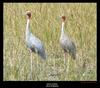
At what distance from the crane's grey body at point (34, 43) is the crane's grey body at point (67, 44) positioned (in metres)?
0.21

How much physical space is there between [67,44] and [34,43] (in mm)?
327

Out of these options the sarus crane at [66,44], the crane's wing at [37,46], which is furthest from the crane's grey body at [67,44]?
the crane's wing at [37,46]

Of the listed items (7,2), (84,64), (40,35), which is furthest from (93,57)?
(7,2)

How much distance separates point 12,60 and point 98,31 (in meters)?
0.89

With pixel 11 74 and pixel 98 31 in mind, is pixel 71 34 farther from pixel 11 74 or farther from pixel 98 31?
pixel 11 74

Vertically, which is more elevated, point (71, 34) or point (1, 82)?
point (71, 34)

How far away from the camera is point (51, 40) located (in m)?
7.04

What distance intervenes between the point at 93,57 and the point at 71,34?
31 centimetres

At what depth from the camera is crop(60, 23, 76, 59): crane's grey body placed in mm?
7052

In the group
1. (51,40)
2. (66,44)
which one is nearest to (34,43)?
(51,40)

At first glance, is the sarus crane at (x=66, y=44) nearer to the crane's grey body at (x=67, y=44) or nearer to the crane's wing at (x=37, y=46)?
the crane's grey body at (x=67, y=44)

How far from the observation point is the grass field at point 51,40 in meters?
7.03

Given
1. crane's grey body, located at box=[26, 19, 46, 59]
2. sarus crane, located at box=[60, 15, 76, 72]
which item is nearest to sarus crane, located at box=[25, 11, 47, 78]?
crane's grey body, located at box=[26, 19, 46, 59]

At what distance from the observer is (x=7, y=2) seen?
701 centimetres
